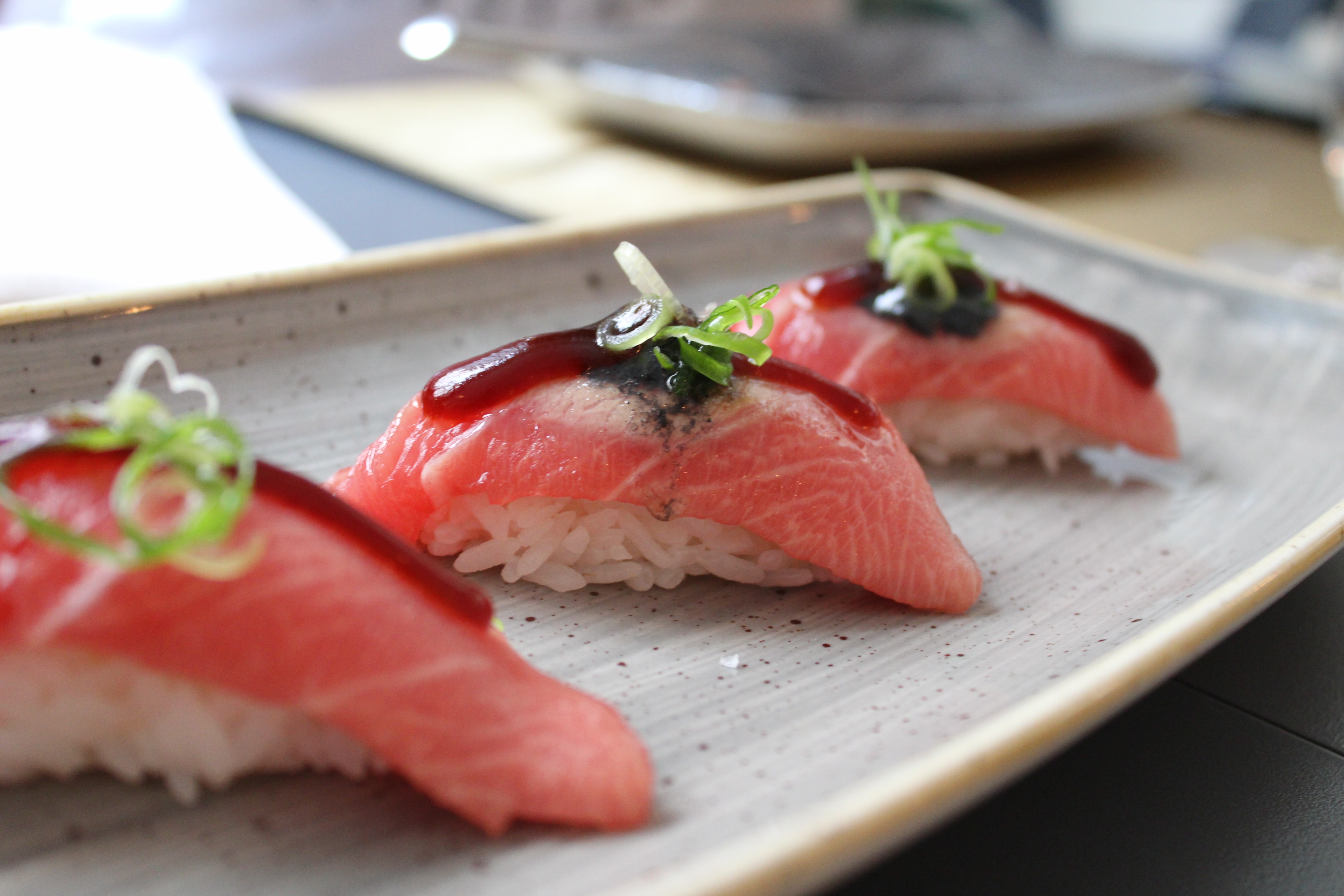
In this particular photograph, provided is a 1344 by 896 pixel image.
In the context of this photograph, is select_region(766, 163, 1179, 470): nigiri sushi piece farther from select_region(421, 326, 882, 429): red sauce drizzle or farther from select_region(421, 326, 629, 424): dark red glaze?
select_region(421, 326, 629, 424): dark red glaze

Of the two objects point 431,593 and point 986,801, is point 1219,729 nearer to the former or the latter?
point 986,801

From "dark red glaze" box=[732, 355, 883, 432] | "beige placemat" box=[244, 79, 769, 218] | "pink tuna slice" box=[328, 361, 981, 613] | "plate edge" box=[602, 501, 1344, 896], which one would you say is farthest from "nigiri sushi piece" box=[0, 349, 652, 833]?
"beige placemat" box=[244, 79, 769, 218]

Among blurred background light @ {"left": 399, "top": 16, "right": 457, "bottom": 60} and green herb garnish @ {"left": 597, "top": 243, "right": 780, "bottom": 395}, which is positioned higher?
blurred background light @ {"left": 399, "top": 16, "right": 457, "bottom": 60}

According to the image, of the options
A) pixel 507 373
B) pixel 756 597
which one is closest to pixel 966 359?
pixel 756 597

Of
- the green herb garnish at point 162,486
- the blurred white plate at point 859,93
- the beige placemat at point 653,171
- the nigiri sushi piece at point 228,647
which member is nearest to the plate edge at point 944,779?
the nigiri sushi piece at point 228,647

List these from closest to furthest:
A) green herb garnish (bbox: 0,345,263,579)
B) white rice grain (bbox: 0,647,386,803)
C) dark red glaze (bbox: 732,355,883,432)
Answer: green herb garnish (bbox: 0,345,263,579)
white rice grain (bbox: 0,647,386,803)
dark red glaze (bbox: 732,355,883,432)

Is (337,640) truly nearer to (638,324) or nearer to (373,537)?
(373,537)

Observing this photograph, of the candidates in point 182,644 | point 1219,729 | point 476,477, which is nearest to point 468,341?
point 476,477
